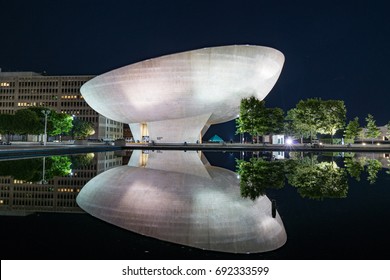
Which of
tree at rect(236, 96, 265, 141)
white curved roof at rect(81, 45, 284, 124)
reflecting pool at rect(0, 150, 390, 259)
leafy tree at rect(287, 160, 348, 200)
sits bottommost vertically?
reflecting pool at rect(0, 150, 390, 259)

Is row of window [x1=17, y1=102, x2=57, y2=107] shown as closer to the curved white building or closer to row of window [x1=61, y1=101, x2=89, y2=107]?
row of window [x1=61, y1=101, x2=89, y2=107]

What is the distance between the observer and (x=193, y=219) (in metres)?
6.91

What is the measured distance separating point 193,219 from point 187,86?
126ft

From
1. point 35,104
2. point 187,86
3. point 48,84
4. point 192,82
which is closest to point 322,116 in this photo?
point 192,82

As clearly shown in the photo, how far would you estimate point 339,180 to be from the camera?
1295 centimetres

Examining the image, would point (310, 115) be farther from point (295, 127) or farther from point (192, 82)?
point (192, 82)

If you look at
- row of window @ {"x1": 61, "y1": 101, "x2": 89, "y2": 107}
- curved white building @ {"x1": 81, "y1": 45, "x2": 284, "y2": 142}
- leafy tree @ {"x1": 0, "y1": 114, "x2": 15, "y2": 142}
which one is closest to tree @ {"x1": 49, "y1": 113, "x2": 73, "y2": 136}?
leafy tree @ {"x1": 0, "y1": 114, "x2": 15, "y2": 142}

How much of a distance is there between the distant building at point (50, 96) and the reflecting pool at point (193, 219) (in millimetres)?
96572

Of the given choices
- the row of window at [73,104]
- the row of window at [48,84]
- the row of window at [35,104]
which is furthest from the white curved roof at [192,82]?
the row of window at [35,104]

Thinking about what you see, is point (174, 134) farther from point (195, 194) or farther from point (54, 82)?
point (54, 82)

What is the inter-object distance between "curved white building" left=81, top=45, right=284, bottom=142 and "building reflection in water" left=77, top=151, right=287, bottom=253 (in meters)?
32.4

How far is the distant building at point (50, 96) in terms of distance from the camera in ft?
342

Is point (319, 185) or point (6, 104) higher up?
point (6, 104)

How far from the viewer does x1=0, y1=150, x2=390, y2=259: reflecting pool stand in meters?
5.00
